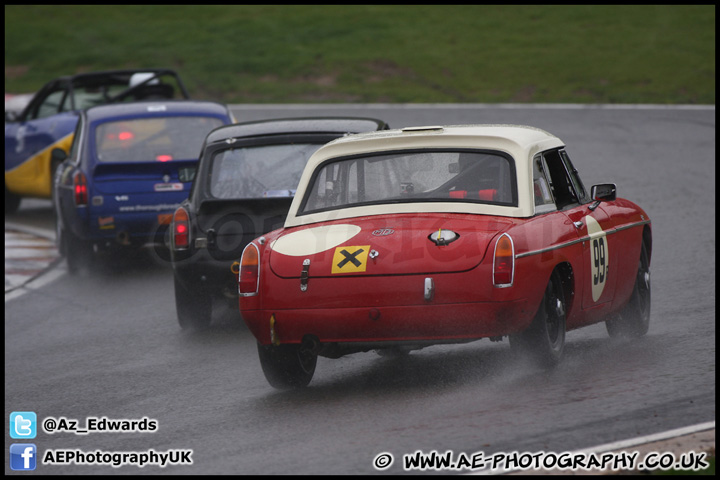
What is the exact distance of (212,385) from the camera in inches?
331

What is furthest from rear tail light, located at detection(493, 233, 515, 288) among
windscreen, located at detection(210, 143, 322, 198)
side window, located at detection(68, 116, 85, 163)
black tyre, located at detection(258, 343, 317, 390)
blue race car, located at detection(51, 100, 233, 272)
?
side window, located at detection(68, 116, 85, 163)

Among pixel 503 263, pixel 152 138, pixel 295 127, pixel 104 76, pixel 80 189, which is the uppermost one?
pixel 104 76

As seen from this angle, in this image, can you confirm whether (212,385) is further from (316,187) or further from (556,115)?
(556,115)

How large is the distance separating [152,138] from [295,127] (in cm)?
346

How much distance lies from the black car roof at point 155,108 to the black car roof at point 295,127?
319 centimetres

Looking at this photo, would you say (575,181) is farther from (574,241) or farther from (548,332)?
(548,332)

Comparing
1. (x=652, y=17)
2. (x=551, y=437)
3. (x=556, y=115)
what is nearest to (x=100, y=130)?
(x=551, y=437)

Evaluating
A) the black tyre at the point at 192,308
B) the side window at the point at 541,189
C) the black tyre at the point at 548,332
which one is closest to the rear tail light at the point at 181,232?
the black tyre at the point at 192,308

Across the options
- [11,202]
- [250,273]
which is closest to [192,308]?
[250,273]

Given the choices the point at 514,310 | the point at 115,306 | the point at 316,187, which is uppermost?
the point at 316,187

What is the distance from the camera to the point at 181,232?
1051 cm

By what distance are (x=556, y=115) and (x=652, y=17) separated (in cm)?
1544

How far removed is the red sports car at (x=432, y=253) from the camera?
23.7ft

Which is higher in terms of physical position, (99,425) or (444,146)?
(444,146)
